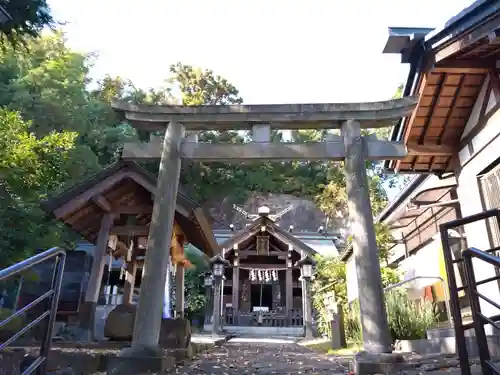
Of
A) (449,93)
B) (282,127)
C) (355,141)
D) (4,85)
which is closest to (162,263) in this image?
(282,127)

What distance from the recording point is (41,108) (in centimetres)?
1805

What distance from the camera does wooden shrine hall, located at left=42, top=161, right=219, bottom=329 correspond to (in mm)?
8688

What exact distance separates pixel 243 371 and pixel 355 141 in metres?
4.23

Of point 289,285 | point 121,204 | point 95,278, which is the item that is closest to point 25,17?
point 121,204

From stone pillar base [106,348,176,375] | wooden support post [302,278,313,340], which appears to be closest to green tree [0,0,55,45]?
stone pillar base [106,348,176,375]

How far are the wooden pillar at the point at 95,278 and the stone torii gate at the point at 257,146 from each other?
2.90 m

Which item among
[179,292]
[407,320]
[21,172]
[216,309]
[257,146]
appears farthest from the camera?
[216,309]

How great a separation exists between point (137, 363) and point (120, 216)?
5.26 meters

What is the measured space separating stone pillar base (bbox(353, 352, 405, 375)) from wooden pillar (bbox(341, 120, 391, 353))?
0.15m

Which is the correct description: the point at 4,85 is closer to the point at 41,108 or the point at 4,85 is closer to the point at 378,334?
the point at 41,108

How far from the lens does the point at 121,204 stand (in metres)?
9.82

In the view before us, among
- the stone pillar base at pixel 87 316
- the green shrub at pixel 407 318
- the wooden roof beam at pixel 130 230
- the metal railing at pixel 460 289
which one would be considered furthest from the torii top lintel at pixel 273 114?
the stone pillar base at pixel 87 316

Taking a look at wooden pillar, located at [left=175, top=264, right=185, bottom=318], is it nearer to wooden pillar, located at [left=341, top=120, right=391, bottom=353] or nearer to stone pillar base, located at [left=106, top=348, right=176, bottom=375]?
stone pillar base, located at [left=106, top=348, right=176, bottom=375]

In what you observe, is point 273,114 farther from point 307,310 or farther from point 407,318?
point 307,310
